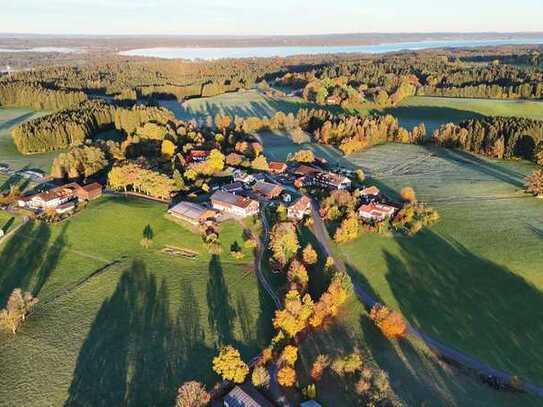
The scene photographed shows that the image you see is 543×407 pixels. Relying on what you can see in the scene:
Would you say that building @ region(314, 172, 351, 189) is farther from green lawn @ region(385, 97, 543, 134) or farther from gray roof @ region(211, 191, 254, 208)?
green lawn @ region(385, 97, 543, 134)

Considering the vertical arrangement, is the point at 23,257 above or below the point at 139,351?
above

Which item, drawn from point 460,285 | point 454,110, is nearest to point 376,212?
point 460,285

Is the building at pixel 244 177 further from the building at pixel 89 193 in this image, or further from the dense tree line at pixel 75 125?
the dense tree line at pixel 75 125

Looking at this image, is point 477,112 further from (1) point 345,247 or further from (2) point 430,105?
(1) point 345,247

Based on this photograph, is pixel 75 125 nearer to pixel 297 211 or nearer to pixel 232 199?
pixel 232 199

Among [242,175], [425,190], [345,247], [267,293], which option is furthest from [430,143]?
[267,293]

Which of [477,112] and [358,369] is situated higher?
[477,112]

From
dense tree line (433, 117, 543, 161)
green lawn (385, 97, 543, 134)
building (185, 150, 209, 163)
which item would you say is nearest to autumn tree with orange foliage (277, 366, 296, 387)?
building (185, 150, 209, 163)

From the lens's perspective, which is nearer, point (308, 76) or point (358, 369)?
point (358, 369)
